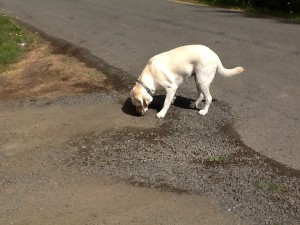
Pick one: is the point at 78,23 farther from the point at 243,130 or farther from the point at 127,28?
the point at 243,130

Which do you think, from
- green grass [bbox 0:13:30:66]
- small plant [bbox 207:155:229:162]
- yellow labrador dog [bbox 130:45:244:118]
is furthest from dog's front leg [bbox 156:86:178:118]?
green grass [bbox 0:13:30:66]

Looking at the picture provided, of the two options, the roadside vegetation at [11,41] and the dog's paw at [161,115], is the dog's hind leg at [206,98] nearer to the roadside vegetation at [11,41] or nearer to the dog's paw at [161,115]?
the dog's paw at [161,115]

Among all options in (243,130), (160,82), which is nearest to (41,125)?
(160,82)

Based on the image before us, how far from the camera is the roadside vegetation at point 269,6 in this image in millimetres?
16219

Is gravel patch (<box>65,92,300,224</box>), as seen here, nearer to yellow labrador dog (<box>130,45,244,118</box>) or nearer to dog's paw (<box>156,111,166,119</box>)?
dog's paw (<box>156,111,166,119</box>)

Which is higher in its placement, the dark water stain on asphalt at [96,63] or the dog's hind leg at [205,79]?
the dog's hind leg at [205,79]

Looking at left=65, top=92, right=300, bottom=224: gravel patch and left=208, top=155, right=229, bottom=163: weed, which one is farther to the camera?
left=208, top=155, right=229, bottom=163: weed

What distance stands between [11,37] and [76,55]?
3.09m

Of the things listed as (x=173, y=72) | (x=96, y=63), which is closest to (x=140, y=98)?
(x=173, y=72)

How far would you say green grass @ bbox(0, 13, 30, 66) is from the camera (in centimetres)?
1202

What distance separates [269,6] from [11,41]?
9717mm

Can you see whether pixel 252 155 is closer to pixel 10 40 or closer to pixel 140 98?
pixel 140 98

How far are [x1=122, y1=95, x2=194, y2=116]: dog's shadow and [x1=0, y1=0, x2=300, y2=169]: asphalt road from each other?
552 mm

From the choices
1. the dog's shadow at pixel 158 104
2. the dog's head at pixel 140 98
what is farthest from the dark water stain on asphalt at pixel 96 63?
the dog's head at pixel 140 98
